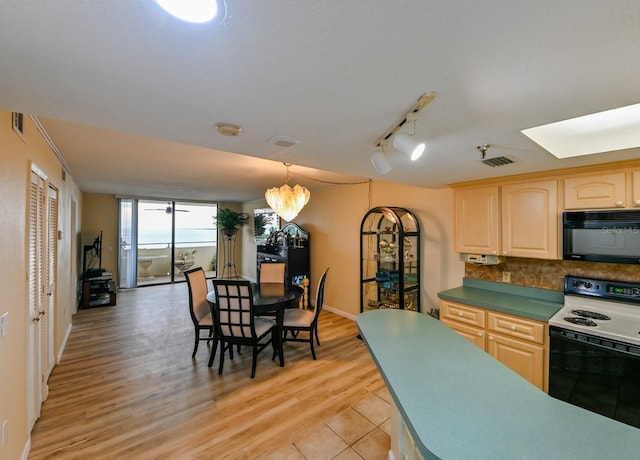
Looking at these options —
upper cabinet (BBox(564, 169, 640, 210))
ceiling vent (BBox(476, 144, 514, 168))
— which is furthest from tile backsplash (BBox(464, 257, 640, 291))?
ceiling vent (BBox(476, 144, 514, 168))

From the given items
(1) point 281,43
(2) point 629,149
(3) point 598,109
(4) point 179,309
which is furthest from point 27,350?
(2) point 629,149

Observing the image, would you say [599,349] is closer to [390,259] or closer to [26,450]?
[390,259]

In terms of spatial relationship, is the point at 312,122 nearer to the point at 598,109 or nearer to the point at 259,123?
the point at 259,123

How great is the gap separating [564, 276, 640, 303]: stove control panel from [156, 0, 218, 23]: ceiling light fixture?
131 inches

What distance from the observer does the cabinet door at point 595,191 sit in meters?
2.08

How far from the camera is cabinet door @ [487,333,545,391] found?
2.26m

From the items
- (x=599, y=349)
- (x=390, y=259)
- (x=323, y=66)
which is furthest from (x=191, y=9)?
(x=390, y=259)

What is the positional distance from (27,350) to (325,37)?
9.43ft

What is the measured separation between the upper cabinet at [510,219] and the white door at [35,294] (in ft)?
12.8

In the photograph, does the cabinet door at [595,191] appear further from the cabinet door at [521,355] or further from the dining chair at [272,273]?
the dining chair at [272,273]

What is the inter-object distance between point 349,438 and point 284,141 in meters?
2.25

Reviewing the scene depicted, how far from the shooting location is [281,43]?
0.79 metres

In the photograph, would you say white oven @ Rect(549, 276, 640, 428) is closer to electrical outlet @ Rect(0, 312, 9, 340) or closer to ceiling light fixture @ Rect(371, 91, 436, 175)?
ceiling light fixture @ Rect(371, 91, 436, 175)

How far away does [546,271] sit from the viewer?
2703 millimetres
